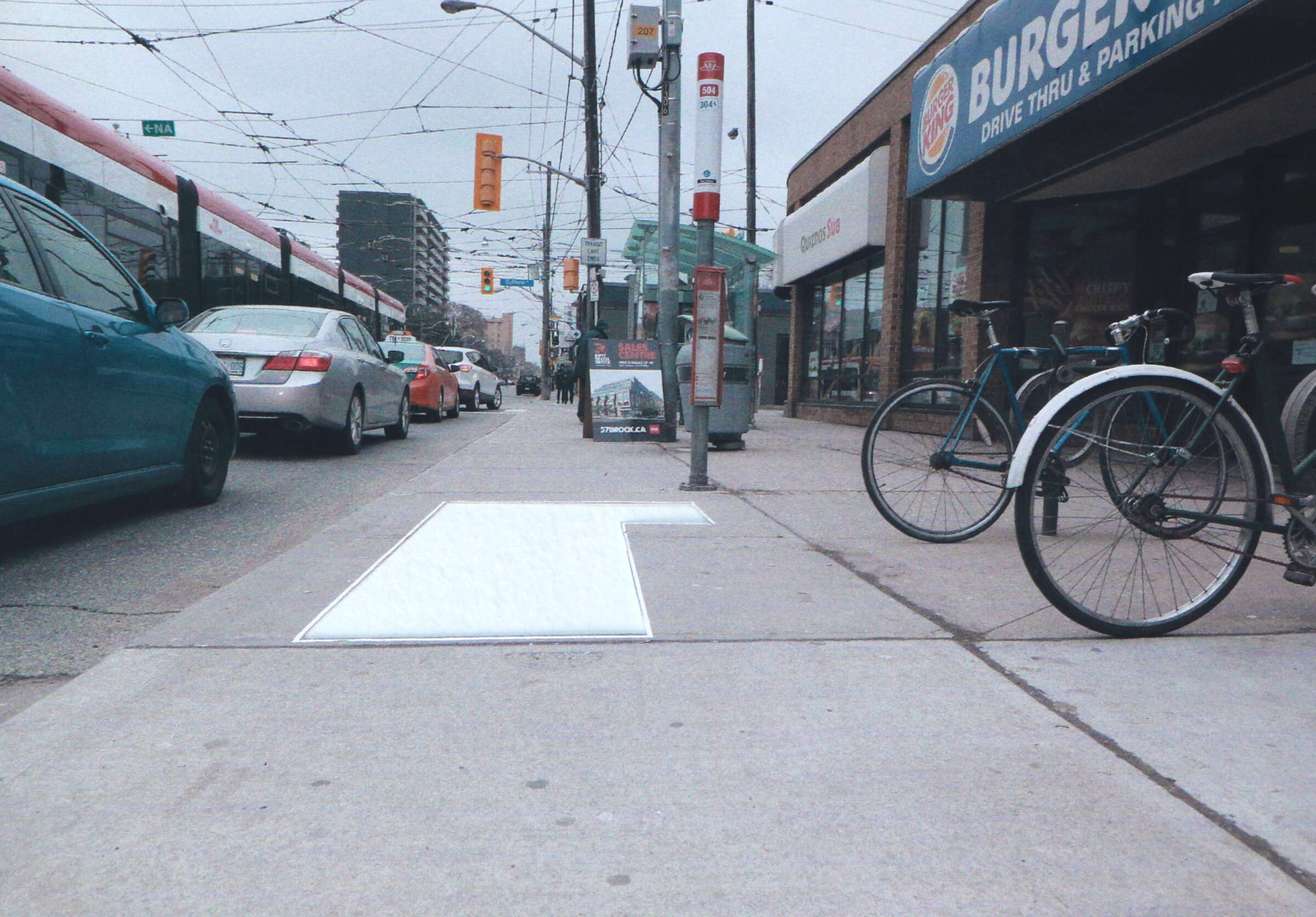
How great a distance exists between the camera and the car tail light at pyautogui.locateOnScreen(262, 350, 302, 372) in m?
8.94

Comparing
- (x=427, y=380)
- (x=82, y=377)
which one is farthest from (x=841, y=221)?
(x=82, y=377)

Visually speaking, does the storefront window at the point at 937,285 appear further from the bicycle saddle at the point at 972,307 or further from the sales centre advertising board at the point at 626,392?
the bicycle saddle at the point at 972,307

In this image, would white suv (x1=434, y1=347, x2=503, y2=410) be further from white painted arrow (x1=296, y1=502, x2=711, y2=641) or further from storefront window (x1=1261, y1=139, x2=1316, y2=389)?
white painted arrow (x1=296, y1=502, x2=711, y2=641)

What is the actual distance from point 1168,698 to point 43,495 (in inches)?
180

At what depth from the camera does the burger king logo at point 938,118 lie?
10383 mm

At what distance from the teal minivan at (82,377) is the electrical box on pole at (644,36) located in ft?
17.1

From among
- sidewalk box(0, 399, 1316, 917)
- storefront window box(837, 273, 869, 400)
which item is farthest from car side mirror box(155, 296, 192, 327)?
storefront window box(837, 273, 869, 400)

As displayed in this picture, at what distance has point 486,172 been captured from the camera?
815 inches

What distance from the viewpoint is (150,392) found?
5492 mm

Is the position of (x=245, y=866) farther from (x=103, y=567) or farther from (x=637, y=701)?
(x=103, y=567)

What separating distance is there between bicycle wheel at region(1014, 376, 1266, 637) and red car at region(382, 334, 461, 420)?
13.8m

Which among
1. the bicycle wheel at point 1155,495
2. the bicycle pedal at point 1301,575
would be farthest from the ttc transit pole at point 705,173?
the bicycle pedal at point 1301,575

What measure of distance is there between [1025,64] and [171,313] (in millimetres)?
7232

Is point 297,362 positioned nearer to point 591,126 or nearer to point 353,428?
point 353,428
